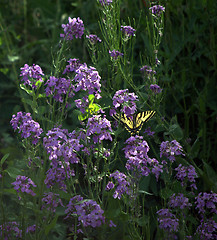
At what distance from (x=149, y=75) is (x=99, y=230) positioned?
102cm

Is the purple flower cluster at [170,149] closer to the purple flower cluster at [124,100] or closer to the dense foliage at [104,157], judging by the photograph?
the dense foliage at [104,157]

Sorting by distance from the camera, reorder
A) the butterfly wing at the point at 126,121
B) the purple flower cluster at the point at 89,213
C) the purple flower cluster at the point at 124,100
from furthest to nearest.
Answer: the butterfly wing at the point at 126,121
the purple flower cluster at the point at 124,100
the purple flower cluster at the point at 89,213

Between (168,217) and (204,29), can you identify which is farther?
(204,29)

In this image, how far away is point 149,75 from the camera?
2576 mm

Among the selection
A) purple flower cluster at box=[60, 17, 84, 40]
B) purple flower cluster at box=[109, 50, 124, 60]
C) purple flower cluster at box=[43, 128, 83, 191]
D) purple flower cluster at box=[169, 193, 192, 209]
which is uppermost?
purple flower cluster at box=[60, 17, 84, 40]

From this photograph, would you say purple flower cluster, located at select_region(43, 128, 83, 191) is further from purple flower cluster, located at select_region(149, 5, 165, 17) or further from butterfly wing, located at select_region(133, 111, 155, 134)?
purple flower cluster, located at select_region(149, 5, 165, 17)

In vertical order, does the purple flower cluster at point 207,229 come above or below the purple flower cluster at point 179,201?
below

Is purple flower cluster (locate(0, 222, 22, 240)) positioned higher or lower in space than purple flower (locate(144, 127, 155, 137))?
lower

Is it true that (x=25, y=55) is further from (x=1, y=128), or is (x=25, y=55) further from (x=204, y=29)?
(x=204, y=29)

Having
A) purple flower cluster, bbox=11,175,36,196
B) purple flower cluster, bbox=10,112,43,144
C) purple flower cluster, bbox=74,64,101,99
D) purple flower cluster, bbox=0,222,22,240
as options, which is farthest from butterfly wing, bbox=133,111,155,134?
purple flower cluster, bbox=0,222,22,240

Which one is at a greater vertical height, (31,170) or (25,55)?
(25,55)

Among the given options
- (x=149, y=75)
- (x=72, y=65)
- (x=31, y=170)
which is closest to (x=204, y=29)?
(x=149, y=75)

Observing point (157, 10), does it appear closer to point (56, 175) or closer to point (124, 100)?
point (124, 100)

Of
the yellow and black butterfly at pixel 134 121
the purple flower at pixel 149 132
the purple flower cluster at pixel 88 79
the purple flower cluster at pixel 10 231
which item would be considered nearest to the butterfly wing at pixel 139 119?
the yellow and black butterfly at pixel 134 121
